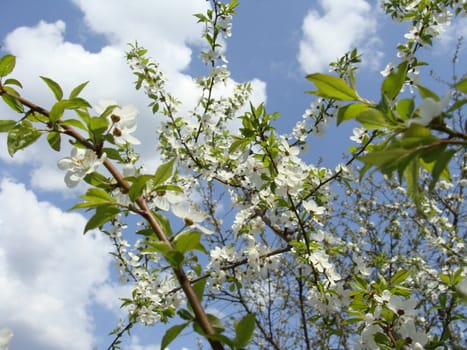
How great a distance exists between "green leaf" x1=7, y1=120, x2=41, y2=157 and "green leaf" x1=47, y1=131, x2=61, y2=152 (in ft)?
0.09

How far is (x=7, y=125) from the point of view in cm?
102

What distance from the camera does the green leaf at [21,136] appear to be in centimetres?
102

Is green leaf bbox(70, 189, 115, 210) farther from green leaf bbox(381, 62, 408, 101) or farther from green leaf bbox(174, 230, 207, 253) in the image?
green leaf bbox(381, 62, 408, 101)

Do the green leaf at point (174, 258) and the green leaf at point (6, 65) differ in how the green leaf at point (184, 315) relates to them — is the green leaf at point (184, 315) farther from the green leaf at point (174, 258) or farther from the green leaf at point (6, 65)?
the green leaf at point (6, 65)

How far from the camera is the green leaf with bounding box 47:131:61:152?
40.1 inches

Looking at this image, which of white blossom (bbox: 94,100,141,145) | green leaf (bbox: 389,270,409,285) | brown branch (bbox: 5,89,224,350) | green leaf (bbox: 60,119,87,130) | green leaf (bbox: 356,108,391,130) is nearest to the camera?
brown branch (bbox: 5,89,224,350)

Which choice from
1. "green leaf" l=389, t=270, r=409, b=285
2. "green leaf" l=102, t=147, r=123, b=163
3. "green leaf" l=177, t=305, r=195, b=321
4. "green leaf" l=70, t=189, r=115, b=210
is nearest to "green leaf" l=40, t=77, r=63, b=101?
"green leaf" l=102, t=147, r=123, b=163

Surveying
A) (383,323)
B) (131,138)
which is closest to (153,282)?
(383,323)

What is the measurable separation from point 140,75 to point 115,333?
8.64 ft

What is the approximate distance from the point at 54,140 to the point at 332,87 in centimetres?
69

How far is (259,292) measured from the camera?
6.02 m

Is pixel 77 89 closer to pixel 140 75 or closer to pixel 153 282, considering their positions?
pixel 153 282

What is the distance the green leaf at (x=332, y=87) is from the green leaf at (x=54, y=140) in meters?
0.63

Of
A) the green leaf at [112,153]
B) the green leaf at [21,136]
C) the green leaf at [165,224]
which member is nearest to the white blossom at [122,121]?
the green leaf at [112,153]
